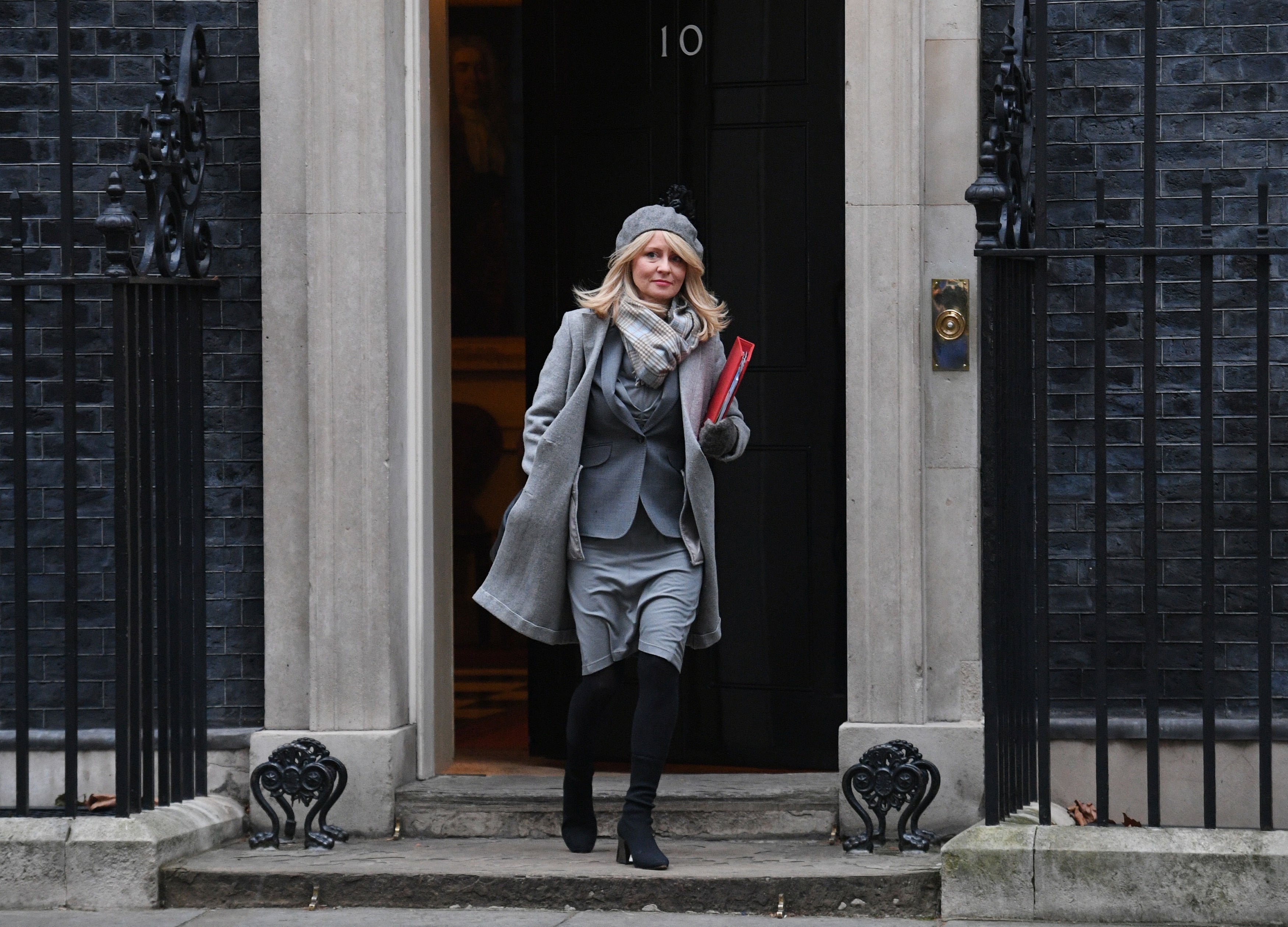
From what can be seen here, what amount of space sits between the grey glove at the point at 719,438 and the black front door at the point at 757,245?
51.4 inches

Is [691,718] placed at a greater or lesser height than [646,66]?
lesser

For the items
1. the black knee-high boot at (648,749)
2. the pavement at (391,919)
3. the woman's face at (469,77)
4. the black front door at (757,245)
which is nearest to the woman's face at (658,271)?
the black knee-high boot at (648,749)

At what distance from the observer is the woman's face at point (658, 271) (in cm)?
520

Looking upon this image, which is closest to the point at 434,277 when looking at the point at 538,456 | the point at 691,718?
the point at 538,456

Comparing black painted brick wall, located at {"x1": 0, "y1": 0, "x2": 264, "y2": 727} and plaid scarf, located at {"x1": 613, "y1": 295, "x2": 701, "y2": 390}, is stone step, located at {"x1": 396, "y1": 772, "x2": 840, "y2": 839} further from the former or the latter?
plaid scarf, located at {"x1": 613, "y1": 295, "x2": 701, "y2": 390}

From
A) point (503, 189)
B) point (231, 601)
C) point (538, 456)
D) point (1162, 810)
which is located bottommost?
point (1162, 810)

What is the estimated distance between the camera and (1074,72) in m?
5.86

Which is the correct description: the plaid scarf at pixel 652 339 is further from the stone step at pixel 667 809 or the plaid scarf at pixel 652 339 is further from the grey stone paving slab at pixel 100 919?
the grey stone paving slab at pixel 100 919

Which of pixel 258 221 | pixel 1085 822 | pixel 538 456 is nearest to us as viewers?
pixel 538 456

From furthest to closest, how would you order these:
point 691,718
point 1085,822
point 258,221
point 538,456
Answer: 1. point 691,718
2. point 258,221
3. point 1085,822
4. point 538,456

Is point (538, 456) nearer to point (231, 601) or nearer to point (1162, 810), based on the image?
point (231, 601)

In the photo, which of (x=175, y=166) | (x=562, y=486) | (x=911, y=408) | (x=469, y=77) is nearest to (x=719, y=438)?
(x=562, y=486)

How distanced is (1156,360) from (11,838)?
3.98m

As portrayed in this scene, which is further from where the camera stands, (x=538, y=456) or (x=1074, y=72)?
(x=1074, y=72)
